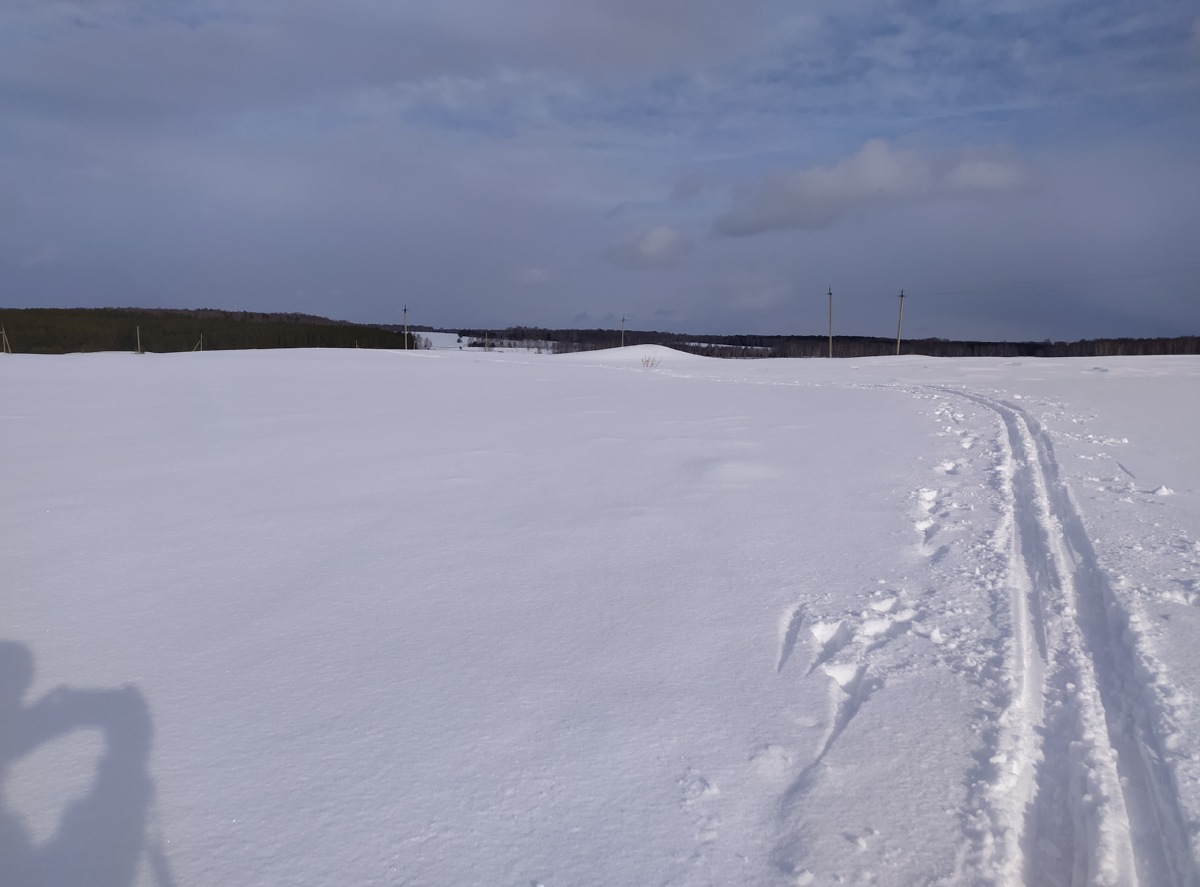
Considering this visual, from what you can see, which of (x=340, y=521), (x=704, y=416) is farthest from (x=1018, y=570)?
(x=704, y=416)

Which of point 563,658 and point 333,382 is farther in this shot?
point 333,382

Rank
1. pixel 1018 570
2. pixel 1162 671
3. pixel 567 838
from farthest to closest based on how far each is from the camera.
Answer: pixel 1018 570 < pixel 1162 671 < pixel 567 838

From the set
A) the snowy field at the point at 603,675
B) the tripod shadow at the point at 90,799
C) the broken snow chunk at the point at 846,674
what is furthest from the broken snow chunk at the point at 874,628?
the tripod shadow at the point at 90,799

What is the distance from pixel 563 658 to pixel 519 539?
1468mm

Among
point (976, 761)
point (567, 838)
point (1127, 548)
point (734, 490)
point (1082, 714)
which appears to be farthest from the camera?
point (734, 490)

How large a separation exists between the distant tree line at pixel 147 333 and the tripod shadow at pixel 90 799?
44421 millimetres

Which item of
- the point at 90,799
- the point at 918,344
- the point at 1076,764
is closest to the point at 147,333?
the point at 90,799

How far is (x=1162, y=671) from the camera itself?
241 centimetres

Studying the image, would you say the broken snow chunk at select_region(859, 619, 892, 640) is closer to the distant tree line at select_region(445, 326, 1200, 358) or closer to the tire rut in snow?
the tire rut in snow

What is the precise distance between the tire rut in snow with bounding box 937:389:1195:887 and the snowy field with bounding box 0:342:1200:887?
0.01 metres

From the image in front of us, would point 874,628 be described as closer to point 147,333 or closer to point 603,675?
point 603,675

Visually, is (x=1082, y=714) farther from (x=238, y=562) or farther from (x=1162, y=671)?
(x=238, y=562)

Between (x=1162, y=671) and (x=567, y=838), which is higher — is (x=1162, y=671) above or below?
above

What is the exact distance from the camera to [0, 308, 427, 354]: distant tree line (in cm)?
4022
